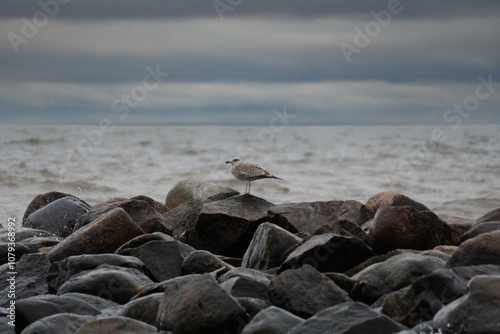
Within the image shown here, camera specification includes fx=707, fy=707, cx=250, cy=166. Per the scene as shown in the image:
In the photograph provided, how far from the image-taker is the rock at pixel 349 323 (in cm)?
483

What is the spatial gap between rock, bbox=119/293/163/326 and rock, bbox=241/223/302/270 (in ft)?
6.30

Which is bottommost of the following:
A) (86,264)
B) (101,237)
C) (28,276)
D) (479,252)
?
(28,276)

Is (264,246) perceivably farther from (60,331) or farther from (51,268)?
(60,331)

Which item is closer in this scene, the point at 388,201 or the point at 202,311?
the point at 202,311

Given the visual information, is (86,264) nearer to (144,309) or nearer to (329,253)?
(144,309)

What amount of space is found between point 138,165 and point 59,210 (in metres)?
18.9

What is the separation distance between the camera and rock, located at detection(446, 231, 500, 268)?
5980 millimetres

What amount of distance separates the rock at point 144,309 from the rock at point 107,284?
0.74m

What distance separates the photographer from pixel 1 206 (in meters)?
17.3

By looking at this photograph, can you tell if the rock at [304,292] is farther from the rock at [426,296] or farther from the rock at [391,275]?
the rock at [426,296]

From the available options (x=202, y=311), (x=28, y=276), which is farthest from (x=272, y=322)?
(x=28, y=276)

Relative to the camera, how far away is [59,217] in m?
10.7

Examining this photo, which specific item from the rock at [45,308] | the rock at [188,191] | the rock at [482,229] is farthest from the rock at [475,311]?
the rock at [188,191]

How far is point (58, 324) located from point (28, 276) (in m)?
2.36
